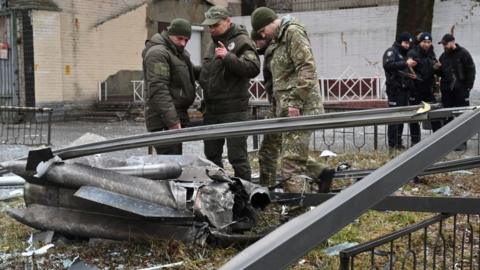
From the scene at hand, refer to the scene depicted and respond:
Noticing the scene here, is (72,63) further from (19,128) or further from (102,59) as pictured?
(19,128)

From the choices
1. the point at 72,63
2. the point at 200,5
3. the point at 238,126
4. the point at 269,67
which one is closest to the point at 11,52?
the point at 72,63

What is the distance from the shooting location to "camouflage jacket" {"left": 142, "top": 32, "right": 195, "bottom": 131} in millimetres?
5371

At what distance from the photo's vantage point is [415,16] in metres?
15.0

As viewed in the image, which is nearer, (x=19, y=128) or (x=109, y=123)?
(x=19, y=128)

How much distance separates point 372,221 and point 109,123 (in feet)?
41.0

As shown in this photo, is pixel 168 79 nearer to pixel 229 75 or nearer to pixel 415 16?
pixel 229 75

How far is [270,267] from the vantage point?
1.46 meters

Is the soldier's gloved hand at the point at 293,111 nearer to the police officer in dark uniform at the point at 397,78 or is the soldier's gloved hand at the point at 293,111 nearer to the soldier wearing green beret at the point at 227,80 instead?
the soldier wearing green beret at the point at 227,80

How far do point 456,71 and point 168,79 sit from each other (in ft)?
18.6

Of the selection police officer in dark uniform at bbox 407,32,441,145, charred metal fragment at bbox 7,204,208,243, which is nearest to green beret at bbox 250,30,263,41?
charred metal fragment at bbox 7,204,208,243

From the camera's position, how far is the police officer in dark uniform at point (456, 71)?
9.43 m

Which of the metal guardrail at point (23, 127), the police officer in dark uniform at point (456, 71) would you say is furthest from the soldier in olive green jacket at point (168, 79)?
the metal guardrail at point (23, 127)

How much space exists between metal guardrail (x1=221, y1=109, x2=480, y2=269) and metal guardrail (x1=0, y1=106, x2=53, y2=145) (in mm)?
10086

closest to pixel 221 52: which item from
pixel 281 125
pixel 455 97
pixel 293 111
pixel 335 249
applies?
pixel 293 111
